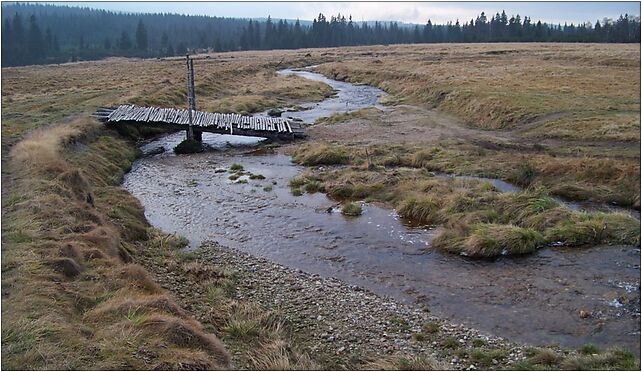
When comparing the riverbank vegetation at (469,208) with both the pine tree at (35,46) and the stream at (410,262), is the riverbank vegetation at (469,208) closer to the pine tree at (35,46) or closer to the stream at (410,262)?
the stream at (410,262)

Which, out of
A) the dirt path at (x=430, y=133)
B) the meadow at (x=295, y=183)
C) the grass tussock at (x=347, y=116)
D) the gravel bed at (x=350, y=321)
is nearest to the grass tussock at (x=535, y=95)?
the meadow at (x=295, y=183)

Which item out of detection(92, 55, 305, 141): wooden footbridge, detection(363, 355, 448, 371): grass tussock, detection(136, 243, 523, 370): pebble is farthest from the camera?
detection(92, 55, 305, 141): wooden footbridge

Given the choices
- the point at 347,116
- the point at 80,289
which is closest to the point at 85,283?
the point at 80,289

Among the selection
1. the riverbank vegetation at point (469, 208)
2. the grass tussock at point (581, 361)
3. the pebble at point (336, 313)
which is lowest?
the pebble at point (336, 313)

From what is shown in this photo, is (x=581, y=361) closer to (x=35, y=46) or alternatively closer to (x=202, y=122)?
(x=202, y=122)

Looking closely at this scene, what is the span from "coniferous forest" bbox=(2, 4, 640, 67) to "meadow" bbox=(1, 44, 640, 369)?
268 ft

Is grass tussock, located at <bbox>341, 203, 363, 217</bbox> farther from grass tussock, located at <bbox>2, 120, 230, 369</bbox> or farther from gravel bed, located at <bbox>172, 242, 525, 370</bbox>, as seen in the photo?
grass tussock, located at <bbox>2, 120, 230, 369</bbox>

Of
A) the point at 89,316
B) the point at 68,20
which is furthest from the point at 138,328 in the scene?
the point at 68,20

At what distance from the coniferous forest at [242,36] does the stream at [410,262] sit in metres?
98.5

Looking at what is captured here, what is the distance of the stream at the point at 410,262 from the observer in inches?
464

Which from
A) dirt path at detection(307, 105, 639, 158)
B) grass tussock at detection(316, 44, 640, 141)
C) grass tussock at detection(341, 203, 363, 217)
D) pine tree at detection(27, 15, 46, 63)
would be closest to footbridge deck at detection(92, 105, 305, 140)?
dirt path at detection(307, 105, 639, 158)

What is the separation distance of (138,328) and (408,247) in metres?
8.91

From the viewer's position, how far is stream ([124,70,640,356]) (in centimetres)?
1180

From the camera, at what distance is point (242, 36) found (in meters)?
160
